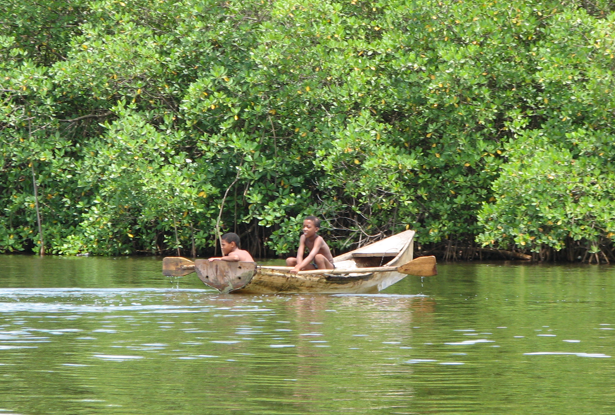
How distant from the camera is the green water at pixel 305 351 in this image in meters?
6.35

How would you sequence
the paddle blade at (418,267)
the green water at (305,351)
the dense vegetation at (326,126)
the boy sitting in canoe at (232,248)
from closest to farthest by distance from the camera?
the green water at (305,351) → the boy sitting in canoe at (232,248) → the paddle blade at (418,267) → the dense vegetation at (326,126)

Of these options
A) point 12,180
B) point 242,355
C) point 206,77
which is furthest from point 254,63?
point 242,355

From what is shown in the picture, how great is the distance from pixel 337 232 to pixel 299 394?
1650 cm

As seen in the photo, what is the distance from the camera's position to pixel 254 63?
22.3 m

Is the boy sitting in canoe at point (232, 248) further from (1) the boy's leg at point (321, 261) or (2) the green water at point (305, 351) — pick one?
(1) the boy's leg at point (321, 261)

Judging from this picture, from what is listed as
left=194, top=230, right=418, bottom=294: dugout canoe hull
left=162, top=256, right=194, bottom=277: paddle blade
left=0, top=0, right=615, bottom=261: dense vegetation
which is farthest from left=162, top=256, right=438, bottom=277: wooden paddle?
left=0, top=0, right=615, bottom=261: dense vegetation

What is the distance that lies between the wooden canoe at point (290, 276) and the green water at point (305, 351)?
8.5 inches

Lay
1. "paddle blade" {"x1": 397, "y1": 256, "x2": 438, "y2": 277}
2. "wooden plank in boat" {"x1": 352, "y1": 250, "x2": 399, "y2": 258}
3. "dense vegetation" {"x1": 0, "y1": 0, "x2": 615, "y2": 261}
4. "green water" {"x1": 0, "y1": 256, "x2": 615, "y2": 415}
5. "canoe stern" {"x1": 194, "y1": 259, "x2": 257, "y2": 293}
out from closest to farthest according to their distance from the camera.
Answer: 1. "green water" {"x1": 0, "y1": 256, "x2": 615, "y2": 415}
2. "canoe stern" {"x1": 194, "y1": 259, "x2": 257, "y2": 293}
3. "paddle blade" {"x1": 397, "y1": 256, "x2": 438, "y2": 277}
4. "wooden plank in boat" {"x1": 352, "y1": 250, "x2": 399, "y2": 258}
5. "dense vegetation" {"x1": 0, "y1": 0, "x2": 615, "y2": 261}

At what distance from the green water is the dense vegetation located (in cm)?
601

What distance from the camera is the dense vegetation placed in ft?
65.4

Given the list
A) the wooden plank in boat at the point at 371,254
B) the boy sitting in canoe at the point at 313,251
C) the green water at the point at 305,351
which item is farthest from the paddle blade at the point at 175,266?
the wooden plank in boat at the point at 371,254

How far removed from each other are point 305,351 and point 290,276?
4972 mm

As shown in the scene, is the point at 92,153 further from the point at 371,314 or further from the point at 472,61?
the point at 371,314

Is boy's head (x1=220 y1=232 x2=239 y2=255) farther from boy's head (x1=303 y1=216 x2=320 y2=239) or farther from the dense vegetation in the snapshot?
the dense vegetation
